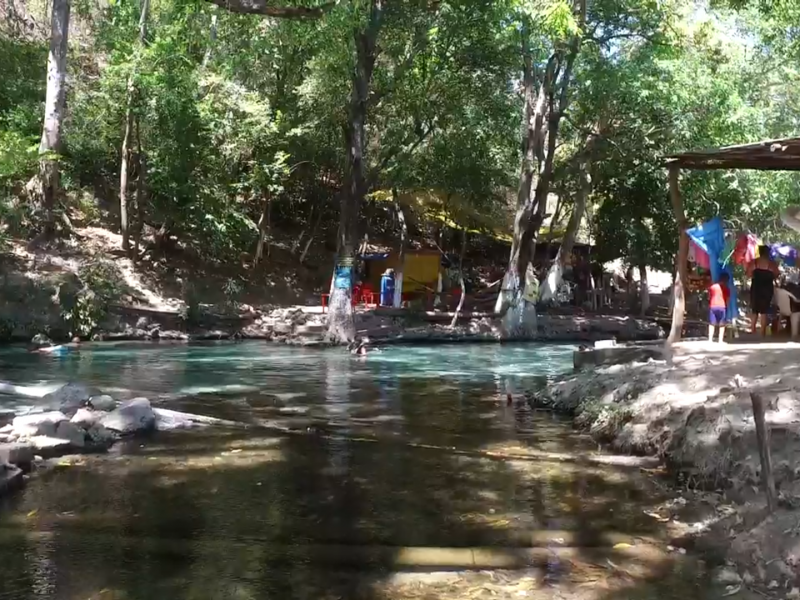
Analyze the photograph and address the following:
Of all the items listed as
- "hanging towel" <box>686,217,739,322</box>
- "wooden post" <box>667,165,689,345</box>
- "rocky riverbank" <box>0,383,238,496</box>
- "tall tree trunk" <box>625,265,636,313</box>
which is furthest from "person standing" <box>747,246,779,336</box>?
"tall tree trunk" <box>625,265,636,313</box>

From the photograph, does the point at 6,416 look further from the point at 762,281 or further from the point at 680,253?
the point at 762,281

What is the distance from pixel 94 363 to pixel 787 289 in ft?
41.3

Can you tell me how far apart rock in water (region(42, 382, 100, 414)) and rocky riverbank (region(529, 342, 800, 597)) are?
236 inches

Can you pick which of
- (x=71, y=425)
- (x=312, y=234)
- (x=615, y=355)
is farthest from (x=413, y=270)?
(x=71, y=425)

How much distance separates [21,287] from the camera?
19.2 metres

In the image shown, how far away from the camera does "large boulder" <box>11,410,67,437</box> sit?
8.12 m

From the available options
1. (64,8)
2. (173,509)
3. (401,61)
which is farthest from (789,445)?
(64,8)

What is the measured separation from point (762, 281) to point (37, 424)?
10.4 metres

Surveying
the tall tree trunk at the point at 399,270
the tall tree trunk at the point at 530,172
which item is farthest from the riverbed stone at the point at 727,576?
the tall tree trunk at the point at 399,270

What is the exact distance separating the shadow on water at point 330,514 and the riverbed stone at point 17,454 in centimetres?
31

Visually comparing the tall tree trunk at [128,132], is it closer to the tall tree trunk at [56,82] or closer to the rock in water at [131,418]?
the tall tree trunk at [56,82]

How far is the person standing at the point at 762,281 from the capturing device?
12227mm

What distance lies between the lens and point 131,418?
8961 mm

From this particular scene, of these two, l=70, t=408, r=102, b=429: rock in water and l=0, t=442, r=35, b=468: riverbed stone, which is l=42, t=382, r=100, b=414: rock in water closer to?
l=70, t=408, r=102, b=429: rock in water
